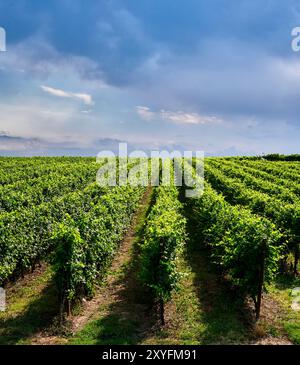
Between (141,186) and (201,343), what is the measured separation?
29.2 meters

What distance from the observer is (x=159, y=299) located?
49.3 ft

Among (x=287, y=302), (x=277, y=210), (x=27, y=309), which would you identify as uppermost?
(x=277, y=210)

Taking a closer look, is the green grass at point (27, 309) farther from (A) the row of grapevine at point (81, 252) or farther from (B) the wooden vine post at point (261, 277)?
(B) the wooden vine post at point (261, 277)

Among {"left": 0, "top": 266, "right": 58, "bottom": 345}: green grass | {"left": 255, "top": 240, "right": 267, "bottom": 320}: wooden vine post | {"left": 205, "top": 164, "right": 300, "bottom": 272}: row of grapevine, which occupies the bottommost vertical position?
{"left": 0, "top": 266, "right": 58, "bottom": 345}: green grass

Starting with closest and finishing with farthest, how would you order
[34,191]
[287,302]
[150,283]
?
1. [150,283]
2. [287,302]
3. [34,191]

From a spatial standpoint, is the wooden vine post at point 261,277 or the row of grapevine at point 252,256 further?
the row of grapevine at point 252,256

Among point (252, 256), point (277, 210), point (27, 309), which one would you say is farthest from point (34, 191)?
point (252, 256)

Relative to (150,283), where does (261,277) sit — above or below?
above

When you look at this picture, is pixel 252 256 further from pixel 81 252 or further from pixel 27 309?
pixel 27 309

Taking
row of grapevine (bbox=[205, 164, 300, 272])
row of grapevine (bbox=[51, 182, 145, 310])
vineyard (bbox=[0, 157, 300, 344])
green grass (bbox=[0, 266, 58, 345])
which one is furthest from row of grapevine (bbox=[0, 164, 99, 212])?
row of grapevine (bbox=[205, 164, 300, 272])

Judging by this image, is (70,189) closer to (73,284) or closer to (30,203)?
(30,203)

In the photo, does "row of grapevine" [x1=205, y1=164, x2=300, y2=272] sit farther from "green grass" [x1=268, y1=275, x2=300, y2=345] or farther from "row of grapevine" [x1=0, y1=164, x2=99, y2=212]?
"row of grapevine" [x1=0, y1=164, x2=99, y2=212]

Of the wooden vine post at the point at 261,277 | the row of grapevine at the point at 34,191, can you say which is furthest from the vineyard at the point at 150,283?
the row of grapevine at the point at 34,191
